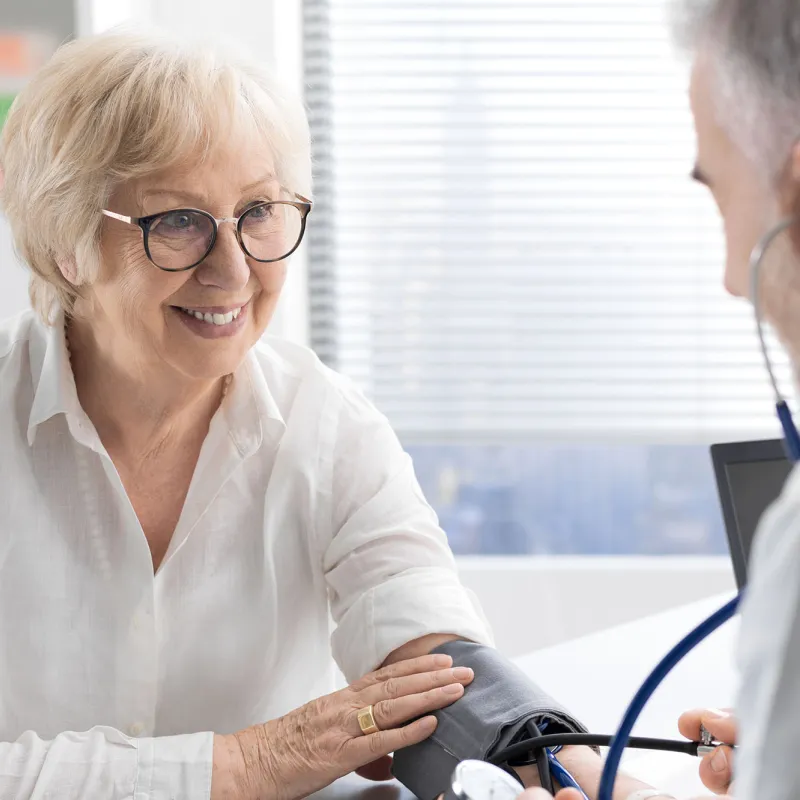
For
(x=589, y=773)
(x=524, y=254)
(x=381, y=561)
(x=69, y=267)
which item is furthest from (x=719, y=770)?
(x=524, y=254)

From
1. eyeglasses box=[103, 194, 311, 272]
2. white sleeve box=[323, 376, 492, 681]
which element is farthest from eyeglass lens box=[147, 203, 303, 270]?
white sleeve box=[323, 376, 492, 681]

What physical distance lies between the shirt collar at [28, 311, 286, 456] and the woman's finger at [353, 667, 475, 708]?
371 millimetres

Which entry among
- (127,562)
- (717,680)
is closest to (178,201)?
(127,562)

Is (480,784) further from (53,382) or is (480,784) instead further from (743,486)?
(53,382)

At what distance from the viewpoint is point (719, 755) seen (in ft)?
3.30

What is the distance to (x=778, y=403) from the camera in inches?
27.5

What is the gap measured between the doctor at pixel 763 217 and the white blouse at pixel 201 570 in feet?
2.26

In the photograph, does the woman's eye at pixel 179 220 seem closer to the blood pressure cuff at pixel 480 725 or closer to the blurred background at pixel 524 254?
the blood pressure cuff at pixel 480 725

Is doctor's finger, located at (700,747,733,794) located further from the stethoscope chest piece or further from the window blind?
the window blind

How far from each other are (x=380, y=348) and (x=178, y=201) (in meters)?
1.84

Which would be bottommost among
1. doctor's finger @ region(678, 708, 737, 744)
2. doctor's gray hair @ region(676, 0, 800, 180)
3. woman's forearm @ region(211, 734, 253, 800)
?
woman's forearm @ region(211, 734, 253, 800)

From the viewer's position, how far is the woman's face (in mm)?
1208

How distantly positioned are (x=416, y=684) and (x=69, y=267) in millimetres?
665

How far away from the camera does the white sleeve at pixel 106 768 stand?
104 cm
